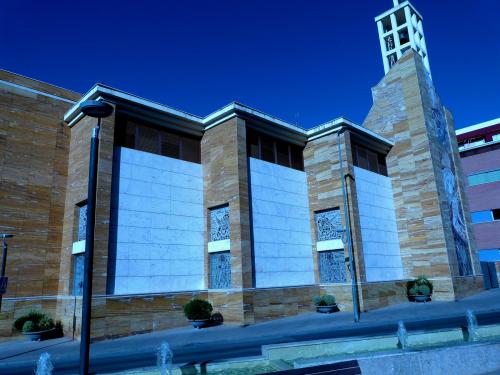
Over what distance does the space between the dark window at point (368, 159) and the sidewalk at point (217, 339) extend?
10751 millimetres

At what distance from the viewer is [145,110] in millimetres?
20938

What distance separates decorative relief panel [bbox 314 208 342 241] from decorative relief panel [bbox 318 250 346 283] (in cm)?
98

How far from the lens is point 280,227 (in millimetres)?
23703

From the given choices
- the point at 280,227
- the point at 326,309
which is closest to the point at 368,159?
the point at 280,227

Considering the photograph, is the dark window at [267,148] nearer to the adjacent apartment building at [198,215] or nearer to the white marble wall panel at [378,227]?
the adjacent apartment building at [198,215]

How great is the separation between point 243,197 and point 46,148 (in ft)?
35.7

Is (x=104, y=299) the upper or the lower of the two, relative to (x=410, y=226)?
lower

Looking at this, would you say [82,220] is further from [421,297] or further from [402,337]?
[421,297]

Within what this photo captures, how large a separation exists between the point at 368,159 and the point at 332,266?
923cm

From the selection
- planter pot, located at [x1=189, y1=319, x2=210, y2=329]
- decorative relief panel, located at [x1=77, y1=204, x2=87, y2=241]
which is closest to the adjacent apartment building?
decorative relief panel, located at [x1=77, y1=204, x2=87, y2=241]

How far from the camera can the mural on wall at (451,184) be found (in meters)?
29.8

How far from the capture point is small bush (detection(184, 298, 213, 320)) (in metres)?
19.1

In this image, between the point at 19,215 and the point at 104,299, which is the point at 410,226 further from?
the point at 19,215

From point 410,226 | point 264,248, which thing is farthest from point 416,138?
point 264,248
